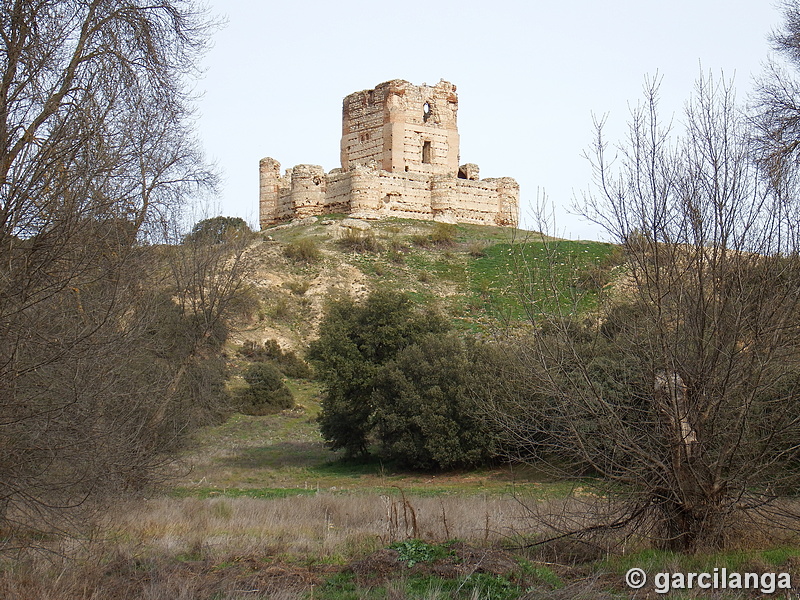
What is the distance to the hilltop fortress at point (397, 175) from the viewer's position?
40.6 metres

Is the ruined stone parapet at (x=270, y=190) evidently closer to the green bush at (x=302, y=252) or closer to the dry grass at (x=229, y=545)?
the green bush at (x=302, y=252)

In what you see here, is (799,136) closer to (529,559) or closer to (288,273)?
(529,559)

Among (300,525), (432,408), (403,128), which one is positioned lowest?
(300,525)

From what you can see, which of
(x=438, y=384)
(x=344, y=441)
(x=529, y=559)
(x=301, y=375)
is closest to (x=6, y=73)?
(x=529, y=559)

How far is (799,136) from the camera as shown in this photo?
366 inches

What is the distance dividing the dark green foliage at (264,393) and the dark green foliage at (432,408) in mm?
5972

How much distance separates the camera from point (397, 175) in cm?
4069

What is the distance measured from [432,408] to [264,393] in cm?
864

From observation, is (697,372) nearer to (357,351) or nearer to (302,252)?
(357,351)

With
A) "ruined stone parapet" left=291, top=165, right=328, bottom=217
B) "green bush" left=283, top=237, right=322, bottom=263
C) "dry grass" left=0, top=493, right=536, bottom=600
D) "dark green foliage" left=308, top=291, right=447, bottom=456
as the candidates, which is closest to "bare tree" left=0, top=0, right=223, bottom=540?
"dry grass" left=0, top=493, right=536, bottom=600

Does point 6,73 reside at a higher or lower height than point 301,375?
higher

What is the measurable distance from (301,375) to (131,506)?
1943 centimetres

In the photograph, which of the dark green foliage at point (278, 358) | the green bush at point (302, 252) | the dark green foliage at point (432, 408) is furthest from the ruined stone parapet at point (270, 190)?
the dark green foliage at point (432, 408)

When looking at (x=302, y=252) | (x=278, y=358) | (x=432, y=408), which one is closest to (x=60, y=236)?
(x=432, y=408)
